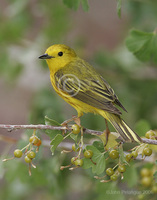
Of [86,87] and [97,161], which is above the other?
[86,87]

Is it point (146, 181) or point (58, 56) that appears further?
point (58, 56)

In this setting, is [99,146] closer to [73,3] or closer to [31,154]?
[31,154]

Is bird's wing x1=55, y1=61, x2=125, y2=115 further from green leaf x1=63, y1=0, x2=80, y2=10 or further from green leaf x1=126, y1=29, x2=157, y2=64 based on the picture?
green leaf x1=63, y1=0, x2=80, y2=10

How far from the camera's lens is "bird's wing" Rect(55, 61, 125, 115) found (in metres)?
2.32

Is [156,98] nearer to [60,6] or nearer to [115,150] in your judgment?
[60,6]

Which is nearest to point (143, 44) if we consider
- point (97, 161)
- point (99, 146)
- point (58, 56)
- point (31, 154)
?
point (58, 56)

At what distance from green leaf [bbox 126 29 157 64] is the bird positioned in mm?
286

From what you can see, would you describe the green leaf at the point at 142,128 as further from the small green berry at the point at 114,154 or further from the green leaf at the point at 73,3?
the green leaf at the point at 73,3

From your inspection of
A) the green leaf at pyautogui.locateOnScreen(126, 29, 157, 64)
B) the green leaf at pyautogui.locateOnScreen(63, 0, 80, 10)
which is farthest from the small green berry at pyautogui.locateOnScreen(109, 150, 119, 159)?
the green leaf at pyautogui.locateOnScreen(63, 0, 80, 10)

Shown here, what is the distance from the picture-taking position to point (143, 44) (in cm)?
244

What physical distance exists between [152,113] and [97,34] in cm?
407

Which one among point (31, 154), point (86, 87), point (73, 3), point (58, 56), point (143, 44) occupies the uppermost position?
point (73, 3)

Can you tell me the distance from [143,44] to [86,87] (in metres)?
0.46

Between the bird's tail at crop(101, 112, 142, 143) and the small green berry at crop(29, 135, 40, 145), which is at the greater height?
the small green berry at crop(29, 135, 40, 145)
